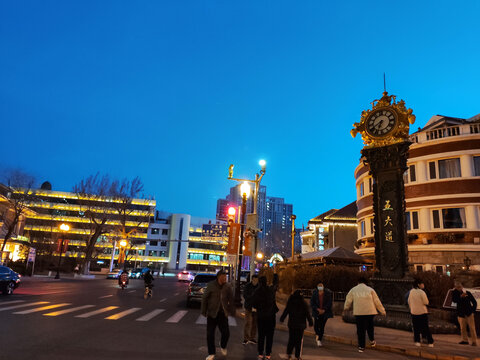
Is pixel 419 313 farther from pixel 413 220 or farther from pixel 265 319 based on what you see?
pixel 413 220

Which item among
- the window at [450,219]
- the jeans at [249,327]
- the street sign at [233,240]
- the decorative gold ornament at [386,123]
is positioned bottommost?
the jeans at [249,327]

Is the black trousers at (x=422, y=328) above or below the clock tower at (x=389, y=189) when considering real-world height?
below

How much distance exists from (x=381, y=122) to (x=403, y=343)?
31.8 feet

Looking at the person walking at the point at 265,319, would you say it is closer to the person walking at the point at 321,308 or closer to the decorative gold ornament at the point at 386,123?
the person walking at the point at 321,308

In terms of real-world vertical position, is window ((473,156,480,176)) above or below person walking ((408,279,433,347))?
above

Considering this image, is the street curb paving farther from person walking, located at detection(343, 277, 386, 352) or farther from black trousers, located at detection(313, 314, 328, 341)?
black trousers, located at detection(313, 314, 328, 341)

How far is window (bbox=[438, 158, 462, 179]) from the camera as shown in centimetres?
2783

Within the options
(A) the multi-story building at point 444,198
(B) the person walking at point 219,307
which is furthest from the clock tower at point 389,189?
(A) the multi-story building at point 444,198

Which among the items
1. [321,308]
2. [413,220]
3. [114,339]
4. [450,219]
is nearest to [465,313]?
[321,308]

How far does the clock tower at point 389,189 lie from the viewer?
1410 centimetres

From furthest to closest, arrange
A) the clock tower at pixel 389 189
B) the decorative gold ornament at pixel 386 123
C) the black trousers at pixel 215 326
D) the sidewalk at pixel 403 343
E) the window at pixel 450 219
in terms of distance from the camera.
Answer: the window at pixel 450 219 < the decorative gold ornament at pixel 386 123 < the clock tower at pixel 389 189 < the sidewalk at pixel 403 343 < the black trousers at pixel 215 326

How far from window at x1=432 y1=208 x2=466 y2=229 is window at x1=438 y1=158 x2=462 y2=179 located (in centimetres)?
271

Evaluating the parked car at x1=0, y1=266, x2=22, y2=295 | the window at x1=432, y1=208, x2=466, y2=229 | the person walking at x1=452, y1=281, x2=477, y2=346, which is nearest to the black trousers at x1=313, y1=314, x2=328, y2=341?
the person walking at x1=452, y1=281, x2=477, y2=346

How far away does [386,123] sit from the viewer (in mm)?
16156
